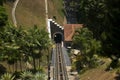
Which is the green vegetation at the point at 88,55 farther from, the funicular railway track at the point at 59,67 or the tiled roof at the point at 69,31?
the tiled roof at the point at 69,31

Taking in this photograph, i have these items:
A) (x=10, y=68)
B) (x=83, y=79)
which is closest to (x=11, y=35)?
(x=10, y=68)

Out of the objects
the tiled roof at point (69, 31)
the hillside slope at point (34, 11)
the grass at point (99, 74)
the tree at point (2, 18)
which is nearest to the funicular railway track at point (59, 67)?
the tiled roof at point (69, 31)

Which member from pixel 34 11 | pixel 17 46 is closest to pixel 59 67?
pixel 17 46

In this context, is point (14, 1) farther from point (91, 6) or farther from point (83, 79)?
point (83, 79)

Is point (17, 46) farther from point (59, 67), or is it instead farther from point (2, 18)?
point (59, 67)

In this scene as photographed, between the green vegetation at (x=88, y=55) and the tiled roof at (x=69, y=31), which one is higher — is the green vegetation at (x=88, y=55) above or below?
above

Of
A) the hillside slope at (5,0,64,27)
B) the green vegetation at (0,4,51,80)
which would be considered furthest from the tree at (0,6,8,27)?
the hillside slope at (5,0,64,27)
